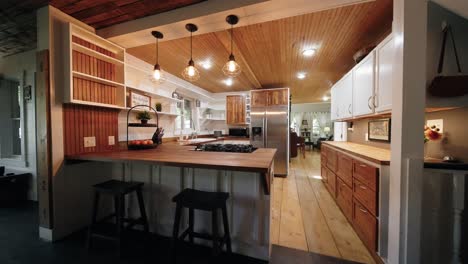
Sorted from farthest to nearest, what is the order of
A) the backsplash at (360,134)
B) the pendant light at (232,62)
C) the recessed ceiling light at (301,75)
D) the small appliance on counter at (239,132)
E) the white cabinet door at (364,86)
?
the small appliance on counter at (239,132) → the recessed ceiling light at (301,75) → the backsplash at (360,134) → the white cabinet door at (364,86) → the pendant light at (232,62)

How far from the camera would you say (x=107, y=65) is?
87.8 inches

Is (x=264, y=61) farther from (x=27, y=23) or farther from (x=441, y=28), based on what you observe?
(x=27, y=23)

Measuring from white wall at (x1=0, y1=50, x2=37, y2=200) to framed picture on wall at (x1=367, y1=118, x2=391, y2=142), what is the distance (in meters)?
5.24

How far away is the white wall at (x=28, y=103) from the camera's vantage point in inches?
112

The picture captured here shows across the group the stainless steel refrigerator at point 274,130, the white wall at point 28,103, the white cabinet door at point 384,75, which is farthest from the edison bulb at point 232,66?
the white wall at point 28,103

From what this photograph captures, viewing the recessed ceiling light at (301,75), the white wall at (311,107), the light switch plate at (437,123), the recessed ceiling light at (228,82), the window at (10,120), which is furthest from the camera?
the white wall at (311,107)

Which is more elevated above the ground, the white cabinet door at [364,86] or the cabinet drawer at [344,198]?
the white cabinet door at [364,86]

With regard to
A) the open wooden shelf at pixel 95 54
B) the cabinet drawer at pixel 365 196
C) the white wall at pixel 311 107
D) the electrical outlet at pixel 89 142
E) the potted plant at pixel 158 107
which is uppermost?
the white wall at pixel 311 107

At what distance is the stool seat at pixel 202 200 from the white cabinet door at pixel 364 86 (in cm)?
210

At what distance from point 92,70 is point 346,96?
368 centimetres

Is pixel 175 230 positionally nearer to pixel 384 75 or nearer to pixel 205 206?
pixel 205 206

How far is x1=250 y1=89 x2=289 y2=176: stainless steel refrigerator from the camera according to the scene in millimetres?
4531


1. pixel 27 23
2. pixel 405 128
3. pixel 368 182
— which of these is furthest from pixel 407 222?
pixel 27 23

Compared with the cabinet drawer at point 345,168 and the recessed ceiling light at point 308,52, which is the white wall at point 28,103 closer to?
the recessed ceiling light at point 308,52
